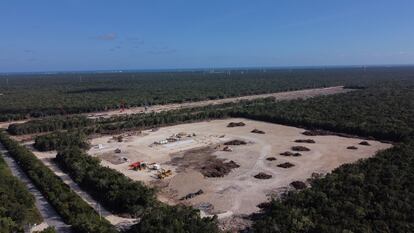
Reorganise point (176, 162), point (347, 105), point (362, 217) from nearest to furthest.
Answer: point (362, 217) → point (176, 162) → point (347, 105)

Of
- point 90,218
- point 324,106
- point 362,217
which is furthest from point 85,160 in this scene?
point 324,106

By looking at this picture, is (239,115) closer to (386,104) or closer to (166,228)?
(386,104)

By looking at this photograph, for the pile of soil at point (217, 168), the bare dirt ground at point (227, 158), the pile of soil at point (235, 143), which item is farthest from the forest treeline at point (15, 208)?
the pile of soil at point (235, 143)

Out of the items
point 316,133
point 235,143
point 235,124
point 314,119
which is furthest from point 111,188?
point 314,119

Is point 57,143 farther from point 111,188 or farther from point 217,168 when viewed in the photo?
point 217,168

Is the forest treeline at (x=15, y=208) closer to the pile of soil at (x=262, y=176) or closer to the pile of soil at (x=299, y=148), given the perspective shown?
the pile of soil at (x=262, y=176)

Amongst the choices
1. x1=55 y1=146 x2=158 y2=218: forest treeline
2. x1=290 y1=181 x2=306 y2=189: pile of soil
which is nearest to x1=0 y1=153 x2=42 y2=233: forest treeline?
x1=55 y1=146 x2=158 y2=218: forest treeline

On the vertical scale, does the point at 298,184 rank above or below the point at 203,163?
above
